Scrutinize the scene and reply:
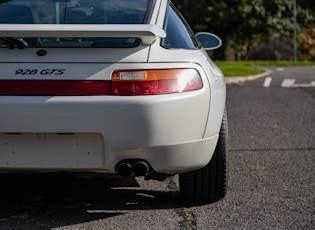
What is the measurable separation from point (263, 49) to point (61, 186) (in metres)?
46.1

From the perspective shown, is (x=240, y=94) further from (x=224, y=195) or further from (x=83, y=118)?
(x=83, y=118)

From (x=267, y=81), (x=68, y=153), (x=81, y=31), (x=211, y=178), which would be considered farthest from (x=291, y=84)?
(x=81, y=31)

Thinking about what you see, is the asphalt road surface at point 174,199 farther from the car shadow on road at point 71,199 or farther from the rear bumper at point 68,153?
the rear bumper at point 68,153

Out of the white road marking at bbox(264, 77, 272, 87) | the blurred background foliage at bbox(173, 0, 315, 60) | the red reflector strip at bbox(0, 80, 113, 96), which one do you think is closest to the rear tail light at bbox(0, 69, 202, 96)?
the red reflector strip at bbox(0, 80, 113, 96)

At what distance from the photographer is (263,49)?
49.8m

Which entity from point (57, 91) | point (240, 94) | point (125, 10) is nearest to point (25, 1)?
point (125, 10)

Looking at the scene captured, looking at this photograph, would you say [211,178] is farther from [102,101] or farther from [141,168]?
[102,101]

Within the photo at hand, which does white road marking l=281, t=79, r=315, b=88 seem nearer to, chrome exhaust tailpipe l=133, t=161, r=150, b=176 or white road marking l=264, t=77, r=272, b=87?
white road marking l=264, t=77, r=272, b=87

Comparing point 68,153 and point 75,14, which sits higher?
point 75,14

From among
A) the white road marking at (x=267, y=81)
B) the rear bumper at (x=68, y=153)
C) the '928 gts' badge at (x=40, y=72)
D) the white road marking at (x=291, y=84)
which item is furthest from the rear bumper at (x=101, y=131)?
the white road marking at (x=267, y=81)

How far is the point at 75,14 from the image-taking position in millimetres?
4129

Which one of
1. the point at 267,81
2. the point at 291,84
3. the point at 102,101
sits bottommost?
the point at 267,81

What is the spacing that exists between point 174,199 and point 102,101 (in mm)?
1206

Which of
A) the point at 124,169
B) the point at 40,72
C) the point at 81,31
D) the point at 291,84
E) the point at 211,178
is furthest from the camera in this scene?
the point at 291,84
